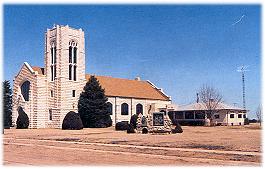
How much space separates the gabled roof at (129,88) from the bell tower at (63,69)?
5742 mm

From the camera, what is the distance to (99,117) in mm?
56594

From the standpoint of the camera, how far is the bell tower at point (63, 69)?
191 ft

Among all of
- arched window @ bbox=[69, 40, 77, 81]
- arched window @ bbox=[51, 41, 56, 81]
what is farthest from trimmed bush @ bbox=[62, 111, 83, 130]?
arched window @ bbox=[51, 41, 56, 81]

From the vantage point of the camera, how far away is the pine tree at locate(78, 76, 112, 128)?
185ft

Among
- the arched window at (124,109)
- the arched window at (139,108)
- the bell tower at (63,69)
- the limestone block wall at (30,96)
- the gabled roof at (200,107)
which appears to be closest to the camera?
the bell tower at (63,69)

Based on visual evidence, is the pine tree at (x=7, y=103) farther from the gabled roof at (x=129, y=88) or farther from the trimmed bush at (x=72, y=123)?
the gabled roof at (x=129, y=88)

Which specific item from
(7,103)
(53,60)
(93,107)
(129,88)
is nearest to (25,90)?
(7,103)

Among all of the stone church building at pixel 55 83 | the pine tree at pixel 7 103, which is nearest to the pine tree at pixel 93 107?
the stone church building at pixel 55 83

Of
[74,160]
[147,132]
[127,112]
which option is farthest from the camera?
[127,112]

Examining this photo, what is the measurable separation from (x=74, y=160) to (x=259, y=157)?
7.75 meters

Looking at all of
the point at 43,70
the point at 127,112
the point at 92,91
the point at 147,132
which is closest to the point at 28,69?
the point at 43,70

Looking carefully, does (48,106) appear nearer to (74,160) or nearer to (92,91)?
(92,91)

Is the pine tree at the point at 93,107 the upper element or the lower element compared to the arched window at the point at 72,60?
lower

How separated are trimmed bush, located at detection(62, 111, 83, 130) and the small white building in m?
24.2
